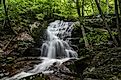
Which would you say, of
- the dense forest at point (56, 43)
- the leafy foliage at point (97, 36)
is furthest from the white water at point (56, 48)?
the leafy foliage at point (97, 36)

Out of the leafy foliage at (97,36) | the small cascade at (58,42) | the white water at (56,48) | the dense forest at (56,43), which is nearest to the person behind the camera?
the dense forest at (56,43)

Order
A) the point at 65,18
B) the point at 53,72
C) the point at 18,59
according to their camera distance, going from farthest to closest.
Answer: the point at 65,18, the point at 18,59, the point at 53,72

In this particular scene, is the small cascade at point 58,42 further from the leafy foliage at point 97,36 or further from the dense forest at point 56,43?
the leafy foliage at point 97,36

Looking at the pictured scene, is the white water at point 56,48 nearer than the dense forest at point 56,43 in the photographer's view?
No

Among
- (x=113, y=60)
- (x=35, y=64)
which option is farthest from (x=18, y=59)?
(x=113, y=60)

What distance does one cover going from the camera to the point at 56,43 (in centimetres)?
1158

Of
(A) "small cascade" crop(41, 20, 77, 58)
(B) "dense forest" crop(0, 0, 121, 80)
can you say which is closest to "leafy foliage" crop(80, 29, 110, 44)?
(B) "dense forest" crop(0, 0, 121, 80)

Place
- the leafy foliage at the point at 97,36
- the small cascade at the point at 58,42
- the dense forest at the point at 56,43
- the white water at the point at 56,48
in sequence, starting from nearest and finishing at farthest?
1. the dense forest at the point at 56,43
2. the white water at the point at 56,48
3. the leafy foliage at the point at 97,36
4. the small cascade at the point at 58,42

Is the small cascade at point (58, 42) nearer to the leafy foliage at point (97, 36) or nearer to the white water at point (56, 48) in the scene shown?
the white water at point (56, 48)

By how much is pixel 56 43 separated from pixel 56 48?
0.42 metres

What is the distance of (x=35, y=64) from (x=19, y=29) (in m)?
4.18

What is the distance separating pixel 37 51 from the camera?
10852mm

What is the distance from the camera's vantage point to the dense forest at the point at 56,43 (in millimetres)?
7477

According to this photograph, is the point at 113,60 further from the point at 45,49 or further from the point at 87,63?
the point at 45,49
